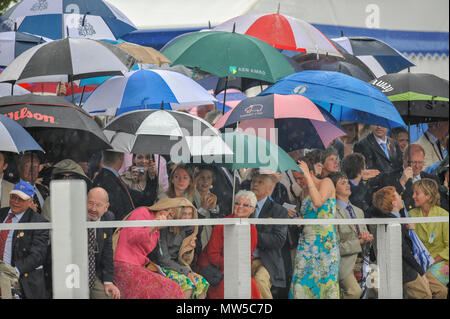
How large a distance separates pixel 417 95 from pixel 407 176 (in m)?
1.22

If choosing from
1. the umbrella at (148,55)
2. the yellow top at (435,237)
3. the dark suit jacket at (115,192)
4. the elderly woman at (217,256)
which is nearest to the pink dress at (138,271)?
the elderly woman at (217,256)

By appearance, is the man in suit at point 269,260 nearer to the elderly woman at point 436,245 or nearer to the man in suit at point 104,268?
the man in suit at point 104,268

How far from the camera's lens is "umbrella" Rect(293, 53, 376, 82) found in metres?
8.64

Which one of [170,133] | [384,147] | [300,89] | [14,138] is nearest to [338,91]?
[300,89]

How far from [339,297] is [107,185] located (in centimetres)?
198

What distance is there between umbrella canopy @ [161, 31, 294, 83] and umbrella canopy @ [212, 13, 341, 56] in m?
0.85

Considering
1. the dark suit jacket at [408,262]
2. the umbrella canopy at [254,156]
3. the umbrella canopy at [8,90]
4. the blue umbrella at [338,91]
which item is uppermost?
the umbrella canopy at [8,90]

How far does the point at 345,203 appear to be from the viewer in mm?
6324

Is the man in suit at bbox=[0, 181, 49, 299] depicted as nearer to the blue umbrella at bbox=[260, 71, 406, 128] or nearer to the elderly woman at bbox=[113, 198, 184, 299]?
the elderly woman at bbox=[113, 198, 184, 299]

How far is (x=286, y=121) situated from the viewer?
746 centimetres

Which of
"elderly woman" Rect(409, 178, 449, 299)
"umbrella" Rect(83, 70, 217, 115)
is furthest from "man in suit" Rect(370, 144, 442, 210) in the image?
"umbrella" Rect(83, 70, 217, 115)

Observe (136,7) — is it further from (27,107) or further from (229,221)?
(229,221)

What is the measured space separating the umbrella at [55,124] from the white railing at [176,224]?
5.46ft

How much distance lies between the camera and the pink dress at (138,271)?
5086 mm
